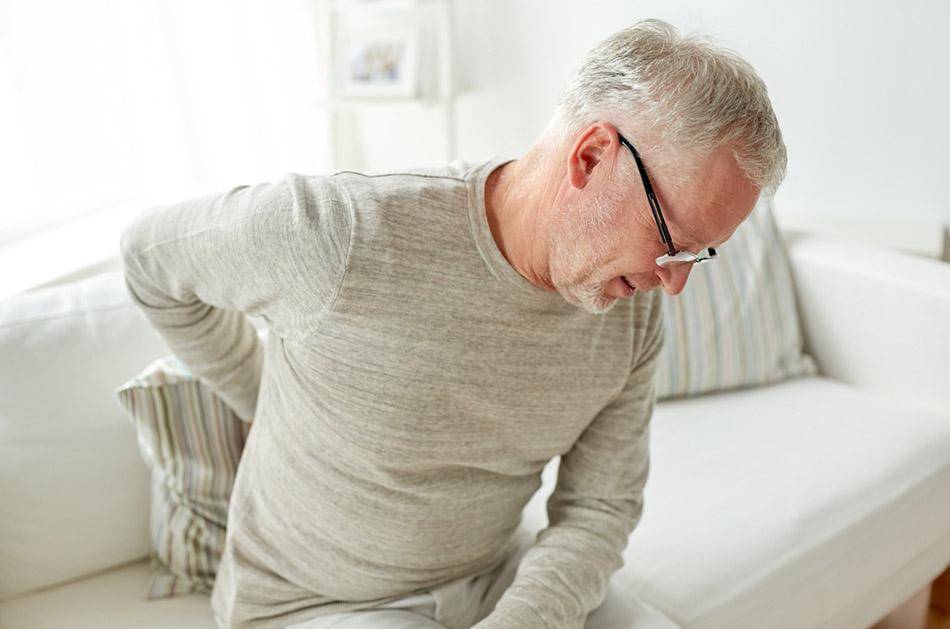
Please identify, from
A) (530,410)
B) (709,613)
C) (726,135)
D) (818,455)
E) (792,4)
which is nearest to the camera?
(726,135)

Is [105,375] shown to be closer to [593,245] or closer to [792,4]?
[593,245]

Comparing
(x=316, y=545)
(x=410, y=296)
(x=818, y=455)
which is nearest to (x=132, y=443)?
(x=316, y=545)

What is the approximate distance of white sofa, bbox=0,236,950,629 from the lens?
51.7 inches

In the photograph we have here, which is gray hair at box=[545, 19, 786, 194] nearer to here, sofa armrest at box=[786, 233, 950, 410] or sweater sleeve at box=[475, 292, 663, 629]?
sweater sleeve at box=[475, 292, 663, 629]

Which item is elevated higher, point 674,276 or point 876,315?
point 674,276

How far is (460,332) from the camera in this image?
105 centimetres

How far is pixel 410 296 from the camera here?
1025mm

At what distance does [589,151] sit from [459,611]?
0.64m

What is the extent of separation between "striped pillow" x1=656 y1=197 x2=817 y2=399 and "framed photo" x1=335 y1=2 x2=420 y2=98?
1.21 m

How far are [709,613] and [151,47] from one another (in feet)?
6.80

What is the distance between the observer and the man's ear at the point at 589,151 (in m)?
0.94

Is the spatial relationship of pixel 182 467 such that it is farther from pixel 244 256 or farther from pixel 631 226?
pixel 631 226

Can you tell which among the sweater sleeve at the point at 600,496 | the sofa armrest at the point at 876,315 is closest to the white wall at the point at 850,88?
the sofa armrest at the point at 876,315

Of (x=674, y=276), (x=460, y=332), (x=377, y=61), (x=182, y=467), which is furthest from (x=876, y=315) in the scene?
(x=377, y=61)
